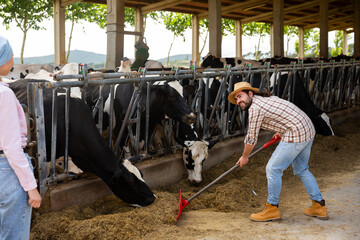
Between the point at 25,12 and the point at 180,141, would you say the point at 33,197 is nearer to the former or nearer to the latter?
the point at 180,141

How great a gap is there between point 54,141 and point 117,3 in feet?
23.3

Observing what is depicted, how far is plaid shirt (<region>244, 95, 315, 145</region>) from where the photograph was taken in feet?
14.0

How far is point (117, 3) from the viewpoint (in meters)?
10.7

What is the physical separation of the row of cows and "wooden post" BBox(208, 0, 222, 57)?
640 centimetres

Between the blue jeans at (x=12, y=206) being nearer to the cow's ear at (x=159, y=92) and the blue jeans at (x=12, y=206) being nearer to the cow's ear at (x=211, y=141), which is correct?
the cow's ear at (x=159, y=92)

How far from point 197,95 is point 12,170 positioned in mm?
4252

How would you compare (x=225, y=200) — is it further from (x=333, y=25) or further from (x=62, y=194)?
(x=333, y=25)

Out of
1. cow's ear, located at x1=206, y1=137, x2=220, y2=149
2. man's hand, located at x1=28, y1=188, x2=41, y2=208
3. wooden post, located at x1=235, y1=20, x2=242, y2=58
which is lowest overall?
cow's ear, located at x1=206, y1=137, x2=220, y2=149

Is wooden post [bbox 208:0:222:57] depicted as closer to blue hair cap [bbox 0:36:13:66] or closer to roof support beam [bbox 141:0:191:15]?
roof support beam [bbox 141:0:191:15]

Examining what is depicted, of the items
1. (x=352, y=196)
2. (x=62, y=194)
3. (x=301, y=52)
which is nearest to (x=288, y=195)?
(x=352, y=196)

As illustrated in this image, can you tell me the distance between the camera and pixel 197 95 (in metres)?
6.52

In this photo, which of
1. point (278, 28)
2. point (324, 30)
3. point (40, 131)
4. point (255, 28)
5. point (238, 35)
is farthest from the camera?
point (255, 28)

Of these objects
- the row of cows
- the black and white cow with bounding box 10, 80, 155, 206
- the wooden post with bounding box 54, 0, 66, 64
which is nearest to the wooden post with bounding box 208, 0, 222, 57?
the wooden post with bounding box 54, 0, 66, 64

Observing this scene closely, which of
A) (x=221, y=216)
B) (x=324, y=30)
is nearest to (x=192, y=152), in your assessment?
(x=221, y=216)
